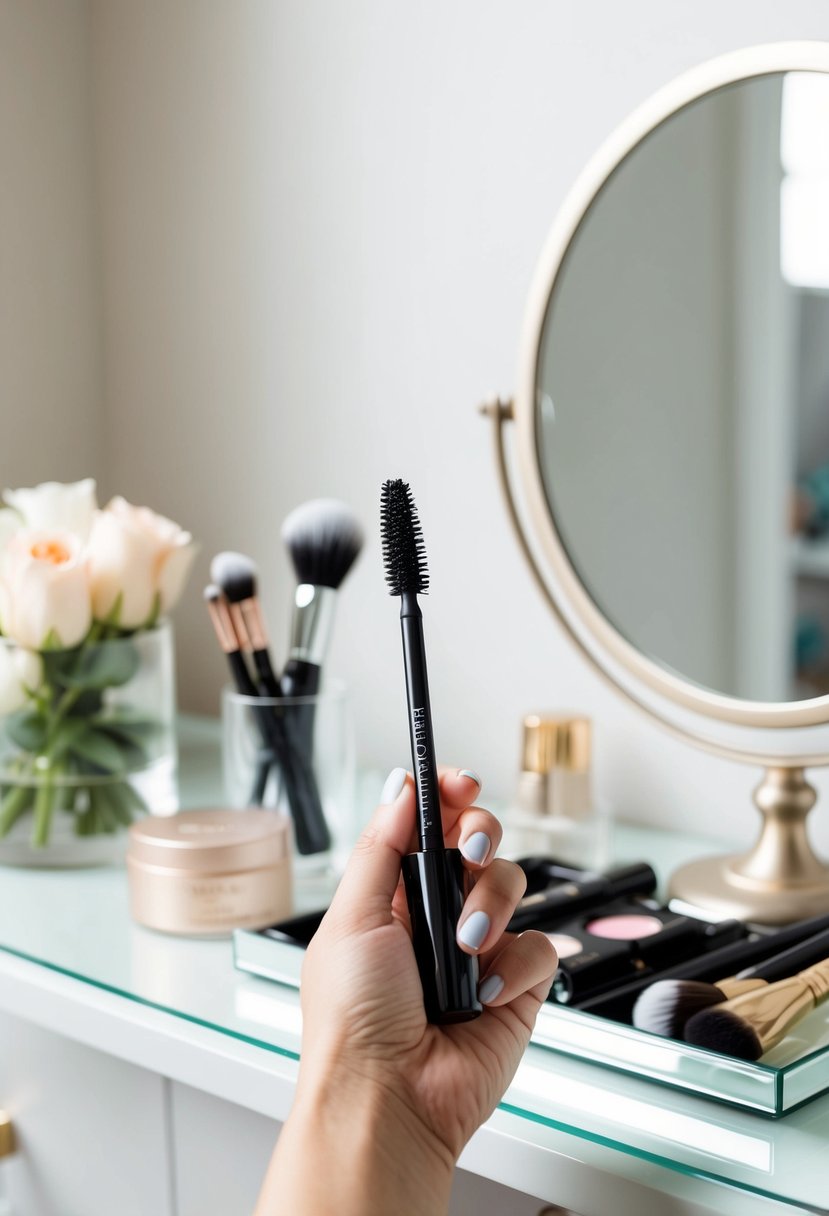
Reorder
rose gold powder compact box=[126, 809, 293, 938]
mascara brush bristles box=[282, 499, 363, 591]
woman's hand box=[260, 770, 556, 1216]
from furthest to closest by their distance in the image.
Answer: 1. mascara brush bristles box=[282, 499, 363, 591]
2. rose gold powder compact box=[126, 809, 293, 938]
3. woman's hand box=[260, 770, 556, 1216]

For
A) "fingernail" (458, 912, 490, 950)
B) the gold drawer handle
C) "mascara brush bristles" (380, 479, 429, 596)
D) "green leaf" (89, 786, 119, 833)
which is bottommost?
the gold drawer handle

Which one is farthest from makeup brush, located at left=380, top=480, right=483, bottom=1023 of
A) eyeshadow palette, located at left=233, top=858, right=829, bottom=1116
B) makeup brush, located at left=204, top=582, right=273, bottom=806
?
makeup brush, located at left=204, top=582, right=273, bottom=806

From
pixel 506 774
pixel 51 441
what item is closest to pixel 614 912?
pixel 506 774

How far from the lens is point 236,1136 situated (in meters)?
0.67

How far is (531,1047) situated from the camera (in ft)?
2.04

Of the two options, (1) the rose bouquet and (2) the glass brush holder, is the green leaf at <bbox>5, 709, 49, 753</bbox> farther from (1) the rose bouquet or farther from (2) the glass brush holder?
(2) the glass brush holder

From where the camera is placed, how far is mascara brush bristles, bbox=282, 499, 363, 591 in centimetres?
86

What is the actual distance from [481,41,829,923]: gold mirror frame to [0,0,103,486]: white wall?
50 cm

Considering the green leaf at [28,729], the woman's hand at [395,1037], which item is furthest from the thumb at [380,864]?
the green leaf at [28,729]

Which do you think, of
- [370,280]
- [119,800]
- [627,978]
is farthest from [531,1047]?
[370,280]

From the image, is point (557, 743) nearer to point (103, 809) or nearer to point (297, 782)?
point (297, 782)

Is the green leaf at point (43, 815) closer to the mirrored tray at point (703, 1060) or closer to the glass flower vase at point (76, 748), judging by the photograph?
the glass flower vase at point (76, 748)

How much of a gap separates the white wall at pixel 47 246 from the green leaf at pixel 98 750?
354 mm

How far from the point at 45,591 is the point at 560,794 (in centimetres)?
37
